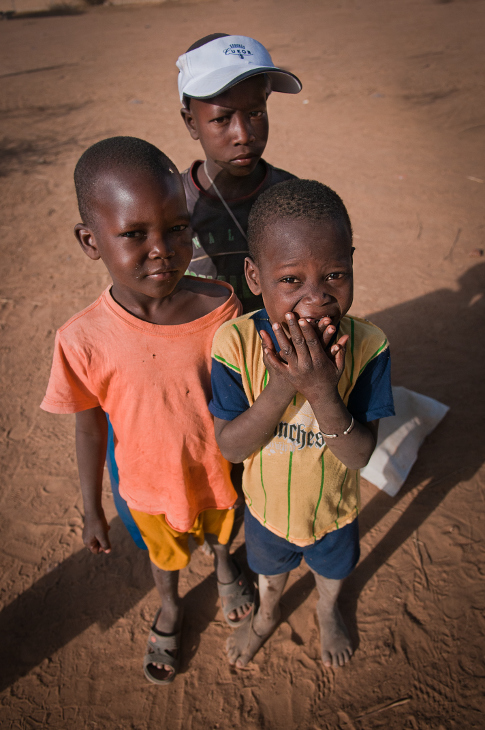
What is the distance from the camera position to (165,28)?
15773 millimetres

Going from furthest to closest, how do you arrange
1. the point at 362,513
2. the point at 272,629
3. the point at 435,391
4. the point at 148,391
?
the point at 435,391 < the point at 362,513 < the point at 272,629 < the point at 148,391

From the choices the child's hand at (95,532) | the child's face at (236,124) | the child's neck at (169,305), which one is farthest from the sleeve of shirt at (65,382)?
the child's face at (236,124)

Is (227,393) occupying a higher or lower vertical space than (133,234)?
lower

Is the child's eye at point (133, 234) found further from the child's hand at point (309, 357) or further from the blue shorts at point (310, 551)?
the blue shorts at point (310, 551)

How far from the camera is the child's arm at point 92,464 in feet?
5.31

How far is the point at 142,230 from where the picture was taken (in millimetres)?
1304

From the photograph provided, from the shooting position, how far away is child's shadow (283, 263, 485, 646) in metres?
2.37

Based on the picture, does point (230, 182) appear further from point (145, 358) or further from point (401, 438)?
point (401, 438)

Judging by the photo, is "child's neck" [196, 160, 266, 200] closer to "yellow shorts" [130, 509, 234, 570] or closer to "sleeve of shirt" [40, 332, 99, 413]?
"sleeve of shirt" [40, 332, 99, 413]

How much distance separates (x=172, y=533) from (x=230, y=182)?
150 cm

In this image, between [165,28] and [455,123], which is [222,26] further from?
[455,123]

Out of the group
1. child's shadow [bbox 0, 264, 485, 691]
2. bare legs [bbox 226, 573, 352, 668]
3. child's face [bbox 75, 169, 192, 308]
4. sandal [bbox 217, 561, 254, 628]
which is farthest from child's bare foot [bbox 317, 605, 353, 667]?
child's face [bbox 75, 169, 192, 308]

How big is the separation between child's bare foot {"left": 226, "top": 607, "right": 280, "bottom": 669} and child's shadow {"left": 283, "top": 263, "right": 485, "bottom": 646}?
181 millimetres

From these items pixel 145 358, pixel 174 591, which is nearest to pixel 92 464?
pixel 145 358
